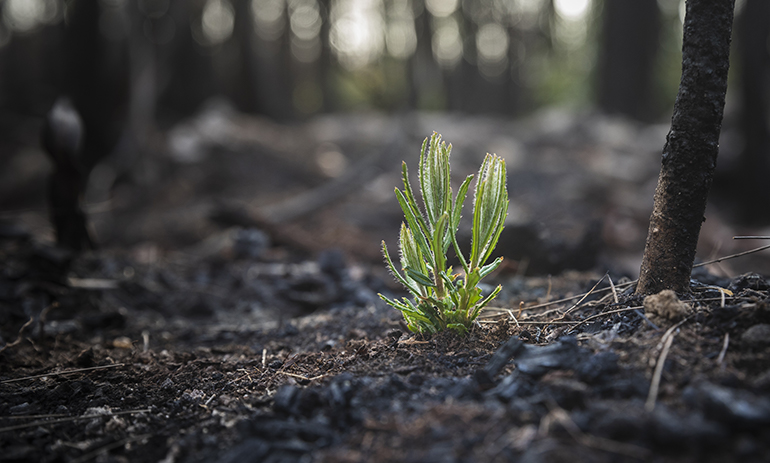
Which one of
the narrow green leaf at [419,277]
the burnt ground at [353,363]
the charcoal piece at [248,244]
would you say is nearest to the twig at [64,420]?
the burnt ground at [353,363]

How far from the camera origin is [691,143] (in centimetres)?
154

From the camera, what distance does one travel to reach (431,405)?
128 cm

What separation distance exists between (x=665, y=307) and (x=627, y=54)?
35.9 ft

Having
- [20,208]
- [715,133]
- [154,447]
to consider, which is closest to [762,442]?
[715,133]

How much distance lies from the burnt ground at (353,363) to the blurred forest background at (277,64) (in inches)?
106

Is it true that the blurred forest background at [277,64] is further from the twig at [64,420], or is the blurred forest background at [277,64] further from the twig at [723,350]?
the twig at [64,420]

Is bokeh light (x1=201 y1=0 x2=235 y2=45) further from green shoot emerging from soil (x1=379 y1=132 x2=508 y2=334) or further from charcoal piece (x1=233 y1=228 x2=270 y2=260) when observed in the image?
green shoot emerging from soil (x1=379 y1=132 x2=508 y2=334)

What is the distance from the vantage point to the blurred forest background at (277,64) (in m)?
6.61

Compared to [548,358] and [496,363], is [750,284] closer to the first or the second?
Result: [548,358]

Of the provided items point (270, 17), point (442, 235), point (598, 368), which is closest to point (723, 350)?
point (598, 368)

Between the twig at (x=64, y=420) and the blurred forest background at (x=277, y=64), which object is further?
the blurred forest background at (x=277, y=64)

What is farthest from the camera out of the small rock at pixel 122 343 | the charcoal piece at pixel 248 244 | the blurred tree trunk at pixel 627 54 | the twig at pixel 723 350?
the blurred tree trunk at pixel 627 54

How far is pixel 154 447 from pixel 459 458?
0.91 m

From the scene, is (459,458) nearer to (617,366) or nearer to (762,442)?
(617,366)
